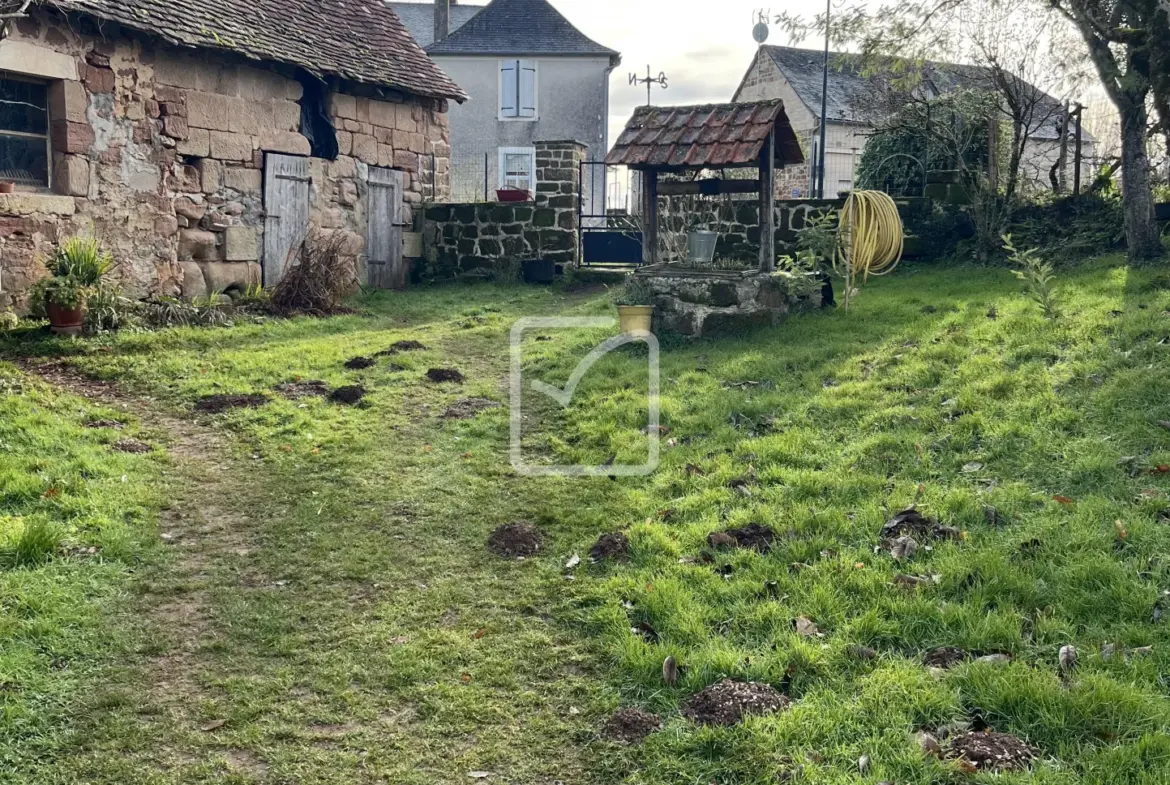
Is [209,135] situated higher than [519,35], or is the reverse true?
[519,35]

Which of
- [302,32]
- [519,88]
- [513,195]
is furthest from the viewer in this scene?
[519,88]

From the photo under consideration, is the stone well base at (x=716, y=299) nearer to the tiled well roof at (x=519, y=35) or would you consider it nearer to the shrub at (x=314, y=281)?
the shrub at (x=314, y=281)

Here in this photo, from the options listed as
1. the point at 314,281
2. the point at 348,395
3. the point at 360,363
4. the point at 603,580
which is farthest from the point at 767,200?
the point at 603,580

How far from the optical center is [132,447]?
6480mm

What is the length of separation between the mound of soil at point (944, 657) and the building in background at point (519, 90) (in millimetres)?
26532

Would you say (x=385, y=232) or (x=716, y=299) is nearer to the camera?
(x=716, y=299)

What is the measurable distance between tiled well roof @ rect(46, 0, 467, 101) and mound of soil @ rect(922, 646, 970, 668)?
10.2m

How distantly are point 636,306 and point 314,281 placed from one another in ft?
16.4

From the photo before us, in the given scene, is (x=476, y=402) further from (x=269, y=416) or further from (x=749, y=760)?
(x=749, y=760)

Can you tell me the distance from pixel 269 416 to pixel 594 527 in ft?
10.7

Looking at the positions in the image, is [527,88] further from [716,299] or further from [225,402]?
[225,402]

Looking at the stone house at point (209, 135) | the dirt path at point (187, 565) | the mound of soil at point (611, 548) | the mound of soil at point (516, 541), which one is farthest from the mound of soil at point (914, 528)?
the stone house at point (209, 135)

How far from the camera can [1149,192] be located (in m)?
10.9

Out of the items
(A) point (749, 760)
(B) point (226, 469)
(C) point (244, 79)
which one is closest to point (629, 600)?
(A) point (749, 760)
